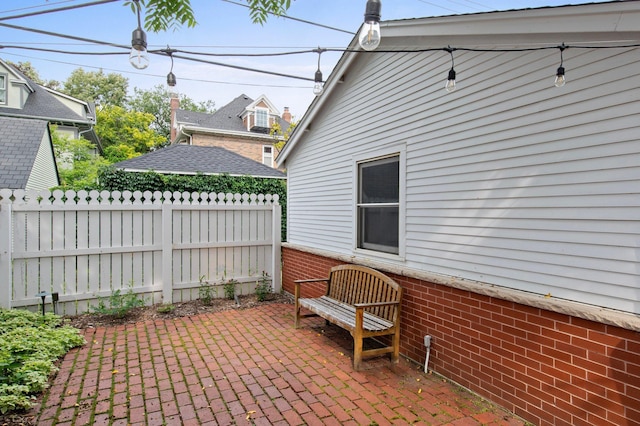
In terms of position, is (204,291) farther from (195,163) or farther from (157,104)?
(157,104)

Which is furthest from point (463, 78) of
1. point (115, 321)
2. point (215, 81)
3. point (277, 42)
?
point (215, 81)

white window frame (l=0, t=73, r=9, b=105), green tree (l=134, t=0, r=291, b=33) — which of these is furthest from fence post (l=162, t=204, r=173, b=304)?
white window frame (l=0, t=73, r=9, b=105)

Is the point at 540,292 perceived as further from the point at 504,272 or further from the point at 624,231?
the point at 624,231

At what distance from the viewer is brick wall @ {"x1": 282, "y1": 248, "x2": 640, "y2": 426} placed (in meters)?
2.31

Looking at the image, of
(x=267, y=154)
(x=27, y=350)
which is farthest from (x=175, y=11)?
(x=267, y=154)

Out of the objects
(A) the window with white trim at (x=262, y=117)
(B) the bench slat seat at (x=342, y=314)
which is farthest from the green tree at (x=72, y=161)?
(B) the bench slat seat at (x=342, y=314)

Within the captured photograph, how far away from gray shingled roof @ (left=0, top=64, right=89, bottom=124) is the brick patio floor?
57.0 feet

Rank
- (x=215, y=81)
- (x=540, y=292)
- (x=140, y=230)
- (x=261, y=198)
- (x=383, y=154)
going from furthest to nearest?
1. (x=215, y=81)
2. (x=261, y=198)
3. (x=140, y=230)
4. (x=383, y=154)
5. (x=540, y=292)

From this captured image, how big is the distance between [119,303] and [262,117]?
62.5 ft

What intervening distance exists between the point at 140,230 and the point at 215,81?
22.3ft

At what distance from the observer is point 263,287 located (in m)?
6.86

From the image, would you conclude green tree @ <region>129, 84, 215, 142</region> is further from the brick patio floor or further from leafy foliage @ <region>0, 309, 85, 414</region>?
the brick patio floor

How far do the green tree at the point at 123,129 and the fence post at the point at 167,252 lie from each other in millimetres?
23368

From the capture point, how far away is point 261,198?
7.27m
